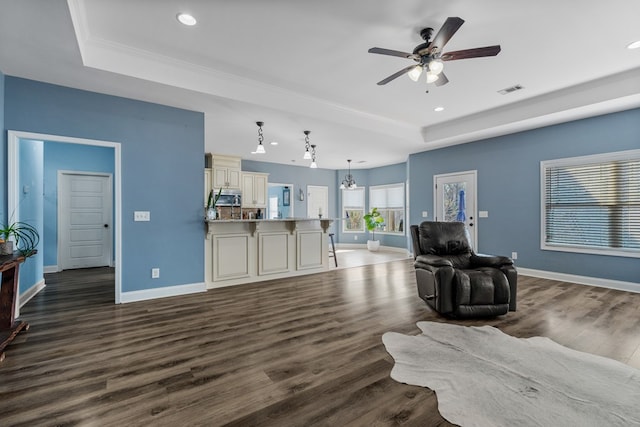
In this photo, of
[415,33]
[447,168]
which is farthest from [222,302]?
[447,168]

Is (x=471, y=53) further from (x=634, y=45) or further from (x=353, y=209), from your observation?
(x=353, y=209)

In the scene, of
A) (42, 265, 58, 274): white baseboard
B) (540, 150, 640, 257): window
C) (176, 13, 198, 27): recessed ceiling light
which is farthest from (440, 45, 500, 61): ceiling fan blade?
(42, 265, 58, 274): white baseboard

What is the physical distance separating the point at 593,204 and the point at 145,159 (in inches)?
265

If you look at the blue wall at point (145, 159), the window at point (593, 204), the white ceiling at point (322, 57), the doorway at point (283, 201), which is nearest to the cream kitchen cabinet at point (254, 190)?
the doorway at point (283, 201)

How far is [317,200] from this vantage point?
10.0 metres

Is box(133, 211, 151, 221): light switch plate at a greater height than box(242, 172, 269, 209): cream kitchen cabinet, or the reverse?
→ box(242, 172, 269, 209): cream kitchen cabinet

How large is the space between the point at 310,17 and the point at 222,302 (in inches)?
131

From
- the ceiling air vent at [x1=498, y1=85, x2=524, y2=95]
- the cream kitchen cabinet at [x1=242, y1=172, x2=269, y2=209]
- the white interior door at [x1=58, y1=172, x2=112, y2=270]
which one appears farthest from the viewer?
the cream kitchen cabinet at [x1=242, y1=172, x2=269, y2=209]

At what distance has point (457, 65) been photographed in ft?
11.8

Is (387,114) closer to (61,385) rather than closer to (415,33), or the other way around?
(415,33)

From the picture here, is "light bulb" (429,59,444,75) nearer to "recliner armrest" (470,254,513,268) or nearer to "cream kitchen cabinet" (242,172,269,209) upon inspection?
"recliner armrest" (470,254,513,268)

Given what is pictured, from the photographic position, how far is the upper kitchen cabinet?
7.53 m

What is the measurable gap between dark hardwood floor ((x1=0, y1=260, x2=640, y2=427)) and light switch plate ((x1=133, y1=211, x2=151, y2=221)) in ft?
3.55

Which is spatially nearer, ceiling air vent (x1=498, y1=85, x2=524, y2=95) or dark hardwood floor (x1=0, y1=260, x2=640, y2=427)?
dark hardwood floor (x1=0, y1=260, x2=640, y2=427)
